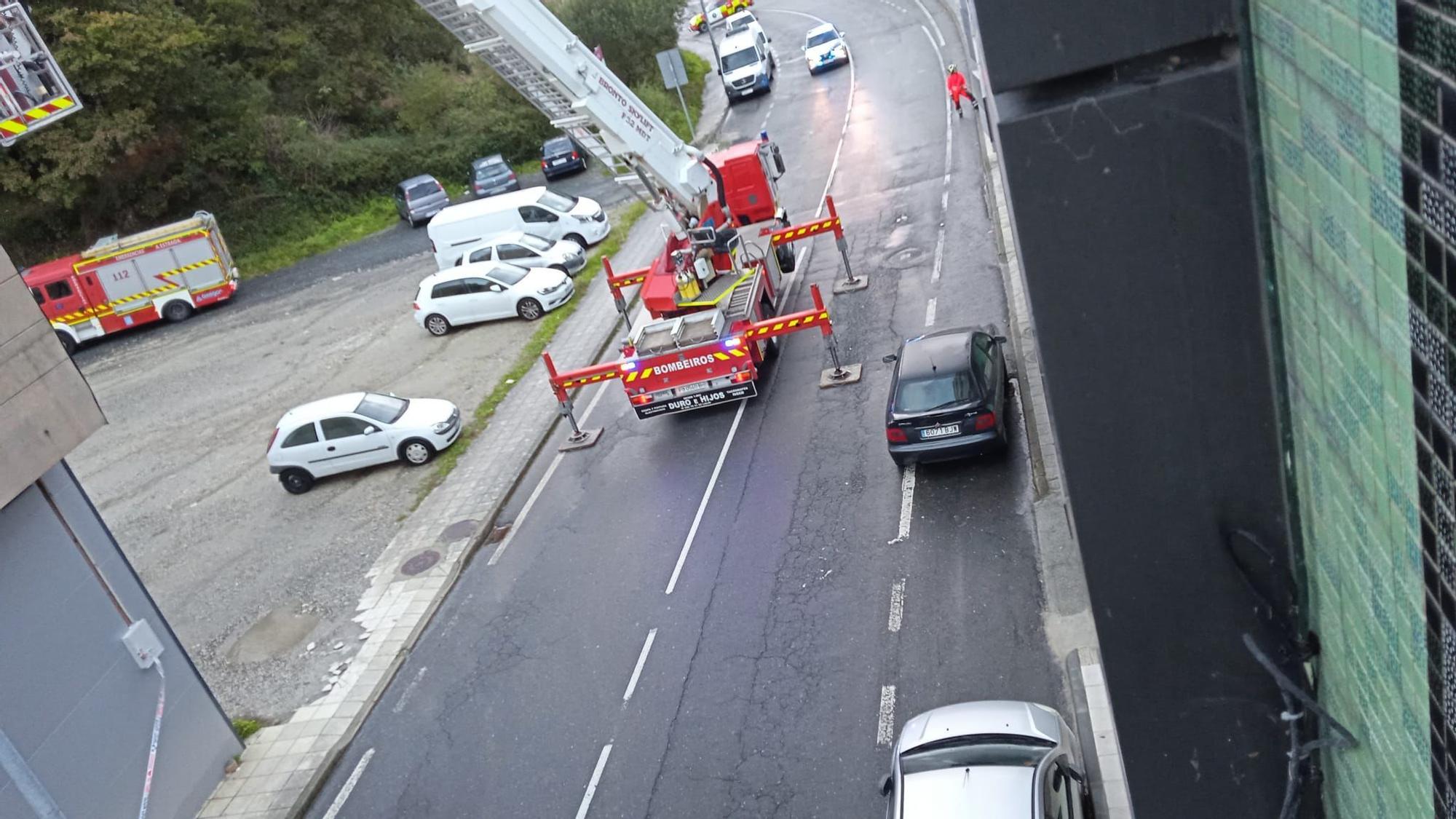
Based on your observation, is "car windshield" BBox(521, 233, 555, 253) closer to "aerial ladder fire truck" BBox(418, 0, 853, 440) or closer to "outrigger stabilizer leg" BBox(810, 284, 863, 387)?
"aerial ladder fire truck" BBox(418, 0, 853, 440)

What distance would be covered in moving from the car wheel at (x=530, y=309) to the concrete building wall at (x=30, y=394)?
1397 centimetres

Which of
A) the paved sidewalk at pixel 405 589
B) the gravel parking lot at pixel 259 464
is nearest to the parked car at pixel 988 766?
the paved sidewalk at pixel 405 589

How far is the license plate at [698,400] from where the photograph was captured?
58.3 ft

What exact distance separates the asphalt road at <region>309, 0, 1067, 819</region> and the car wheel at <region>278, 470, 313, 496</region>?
15.4ft

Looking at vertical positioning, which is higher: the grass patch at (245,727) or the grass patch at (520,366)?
the grass patch at (245,727)

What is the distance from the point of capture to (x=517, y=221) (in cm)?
2956

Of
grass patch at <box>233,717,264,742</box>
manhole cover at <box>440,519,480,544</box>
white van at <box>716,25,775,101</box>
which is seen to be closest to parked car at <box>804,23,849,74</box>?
white van at <box>716,25,775,101</box>

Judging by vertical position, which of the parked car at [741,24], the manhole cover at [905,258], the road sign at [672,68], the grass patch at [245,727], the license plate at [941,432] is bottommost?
the manhole cover at [905,258]

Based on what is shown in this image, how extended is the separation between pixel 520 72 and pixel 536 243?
956cm

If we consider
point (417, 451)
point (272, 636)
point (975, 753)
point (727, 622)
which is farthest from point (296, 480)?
point (975, 753)

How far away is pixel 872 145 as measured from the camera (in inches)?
1261

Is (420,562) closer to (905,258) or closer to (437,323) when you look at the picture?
(437,323)

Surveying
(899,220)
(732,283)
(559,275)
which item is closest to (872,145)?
(899,220)

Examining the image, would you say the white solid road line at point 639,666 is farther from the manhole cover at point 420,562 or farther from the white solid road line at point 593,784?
the manhole cover at point 420,562
